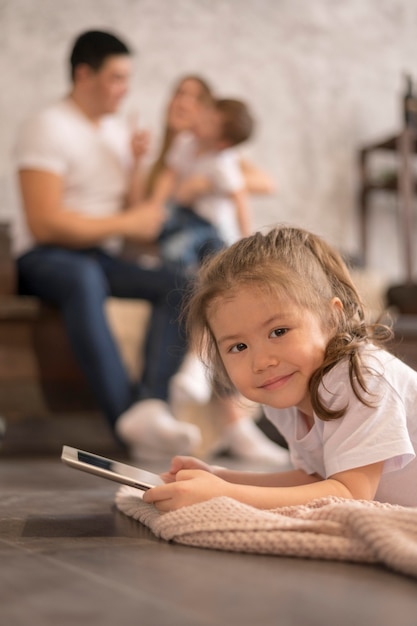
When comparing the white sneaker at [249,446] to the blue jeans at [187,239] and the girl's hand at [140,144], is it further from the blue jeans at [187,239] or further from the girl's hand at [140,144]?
the girl's hand at [140,144]

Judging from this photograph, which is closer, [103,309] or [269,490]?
[269,490]

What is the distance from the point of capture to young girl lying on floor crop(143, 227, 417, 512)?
3.25 feet

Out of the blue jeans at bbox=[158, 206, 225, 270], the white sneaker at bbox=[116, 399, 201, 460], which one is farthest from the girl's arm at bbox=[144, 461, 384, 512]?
the blue jeans at bbox=[158, 206, 225, 270]

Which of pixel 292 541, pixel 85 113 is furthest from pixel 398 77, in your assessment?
pixel 292 541

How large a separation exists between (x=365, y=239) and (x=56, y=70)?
6.36 ft

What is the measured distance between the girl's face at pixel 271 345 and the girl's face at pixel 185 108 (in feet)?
6.17

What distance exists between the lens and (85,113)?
101 inches

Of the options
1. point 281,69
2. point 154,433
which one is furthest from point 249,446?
point 281,69

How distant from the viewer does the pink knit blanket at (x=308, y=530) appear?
82 centimetres

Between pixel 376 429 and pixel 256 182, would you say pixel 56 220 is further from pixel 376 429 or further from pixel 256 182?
pixel 376 429

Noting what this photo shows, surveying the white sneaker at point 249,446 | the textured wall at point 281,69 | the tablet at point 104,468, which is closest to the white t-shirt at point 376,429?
the tablet at point 104,468

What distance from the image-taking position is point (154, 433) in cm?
212

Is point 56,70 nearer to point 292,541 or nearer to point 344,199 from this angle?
point 344,199

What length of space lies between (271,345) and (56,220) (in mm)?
1418
